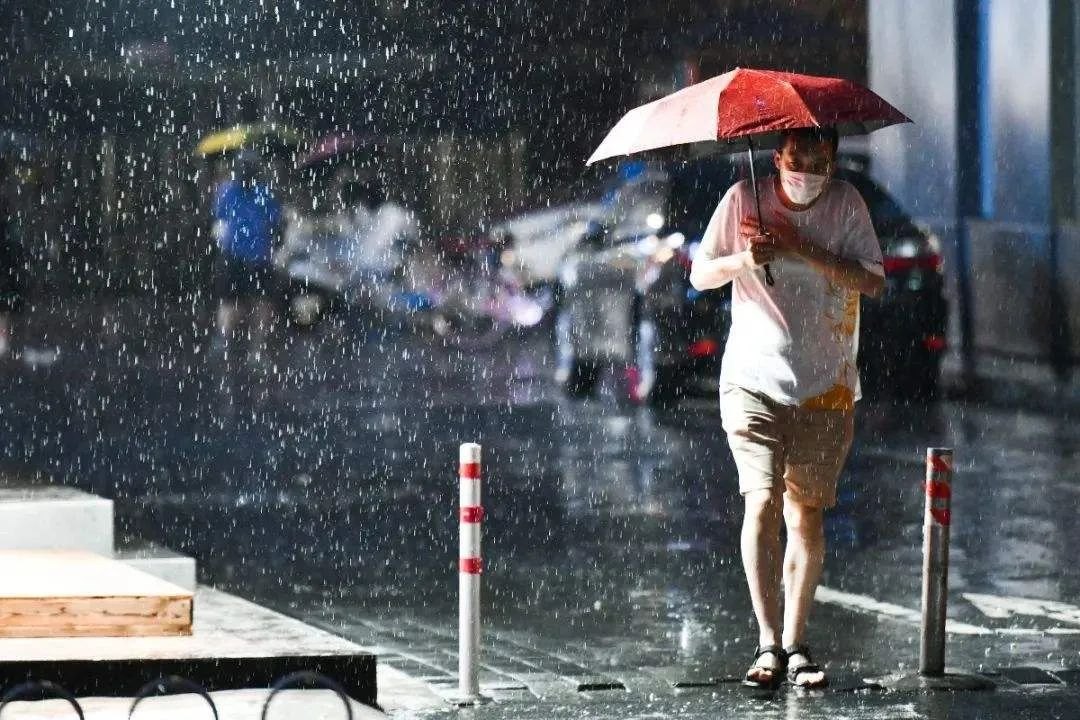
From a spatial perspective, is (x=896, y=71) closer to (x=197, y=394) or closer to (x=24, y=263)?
(x=197, y=394)

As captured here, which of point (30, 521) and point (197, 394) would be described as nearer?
point (30, 521)

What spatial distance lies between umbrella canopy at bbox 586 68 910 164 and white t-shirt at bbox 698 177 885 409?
0.22m

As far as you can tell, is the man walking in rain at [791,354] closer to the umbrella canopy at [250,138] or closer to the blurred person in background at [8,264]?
the blurred person in background at [8,264]

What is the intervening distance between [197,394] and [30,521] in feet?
37.1

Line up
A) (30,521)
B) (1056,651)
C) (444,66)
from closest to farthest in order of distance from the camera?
(1056,651) → (30,521) → (444,66)

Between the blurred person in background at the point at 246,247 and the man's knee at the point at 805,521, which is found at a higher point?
the blurred person in background at the point at 246,247

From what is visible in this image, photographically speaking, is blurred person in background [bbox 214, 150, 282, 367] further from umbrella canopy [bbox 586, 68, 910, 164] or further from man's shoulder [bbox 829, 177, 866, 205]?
man's shoulder [bbox 829, 177, 866, 205]

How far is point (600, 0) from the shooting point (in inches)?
1624

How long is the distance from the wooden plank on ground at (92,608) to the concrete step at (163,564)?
1193 millimetres

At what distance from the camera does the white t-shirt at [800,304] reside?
25.8ft

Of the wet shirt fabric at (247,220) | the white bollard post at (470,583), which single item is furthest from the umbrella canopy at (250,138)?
the white bollard post at (470,583)

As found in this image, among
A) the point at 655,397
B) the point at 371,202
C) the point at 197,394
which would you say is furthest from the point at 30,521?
the point at 371,202

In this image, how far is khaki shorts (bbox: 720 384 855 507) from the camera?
789 cm

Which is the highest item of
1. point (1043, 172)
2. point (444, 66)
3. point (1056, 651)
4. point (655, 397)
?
point (444, 66)
